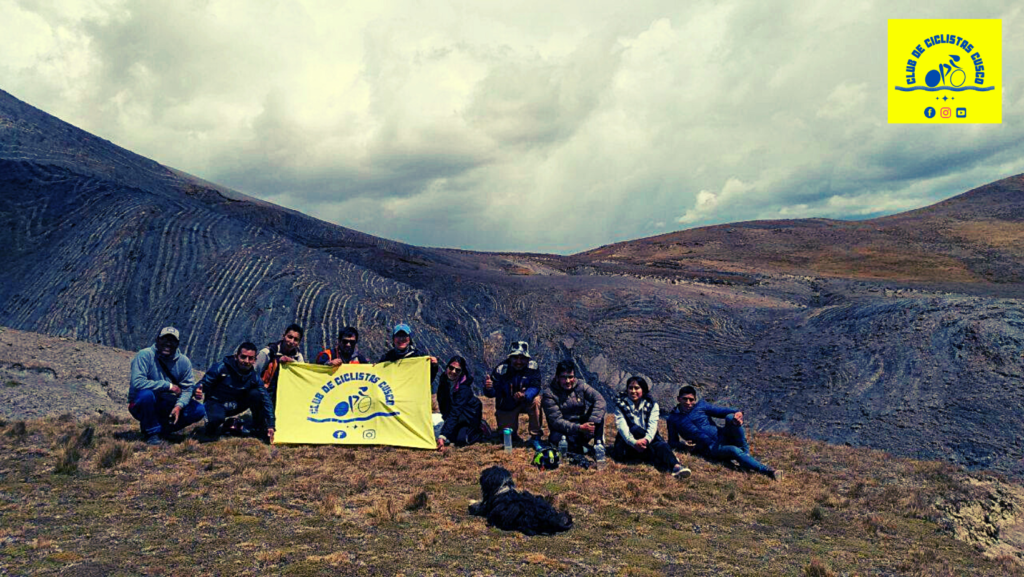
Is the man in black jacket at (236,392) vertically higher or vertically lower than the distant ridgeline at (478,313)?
lower

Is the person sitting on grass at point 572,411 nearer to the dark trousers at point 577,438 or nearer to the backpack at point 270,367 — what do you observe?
the dark trousers at point 577,438

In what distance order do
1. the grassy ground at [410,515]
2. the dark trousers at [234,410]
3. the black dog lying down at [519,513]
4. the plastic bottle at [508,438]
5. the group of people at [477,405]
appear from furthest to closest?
the plastic bottle at [508,438] → the dark trousers at [234,410] → the group of people at [477,405] → the black dog lying down at [519,513] → the grassy ground at [410,515]

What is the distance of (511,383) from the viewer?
962 centimetres

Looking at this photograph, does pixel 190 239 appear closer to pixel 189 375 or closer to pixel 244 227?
pixel 244 227

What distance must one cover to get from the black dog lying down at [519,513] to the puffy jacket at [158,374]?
16.4 ft

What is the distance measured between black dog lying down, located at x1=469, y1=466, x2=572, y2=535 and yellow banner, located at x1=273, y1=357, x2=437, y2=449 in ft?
9.31

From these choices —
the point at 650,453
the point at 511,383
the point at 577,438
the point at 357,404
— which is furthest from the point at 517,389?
the point at 357,404

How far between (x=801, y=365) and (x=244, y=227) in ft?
63.6

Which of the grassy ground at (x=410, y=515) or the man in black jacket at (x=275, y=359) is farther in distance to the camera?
the man in black jacket at (x=275, y=359)

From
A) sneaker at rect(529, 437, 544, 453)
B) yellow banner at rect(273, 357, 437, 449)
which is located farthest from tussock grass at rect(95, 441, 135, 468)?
sneaker at rect(529, 437, 544, 453)

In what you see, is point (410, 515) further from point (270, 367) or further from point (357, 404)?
point (270, 367)

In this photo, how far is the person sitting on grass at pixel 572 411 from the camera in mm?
8922

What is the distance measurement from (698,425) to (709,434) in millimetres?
215

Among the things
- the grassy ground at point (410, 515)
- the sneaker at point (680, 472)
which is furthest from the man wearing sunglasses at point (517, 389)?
the sneaker at point (680, 472)
